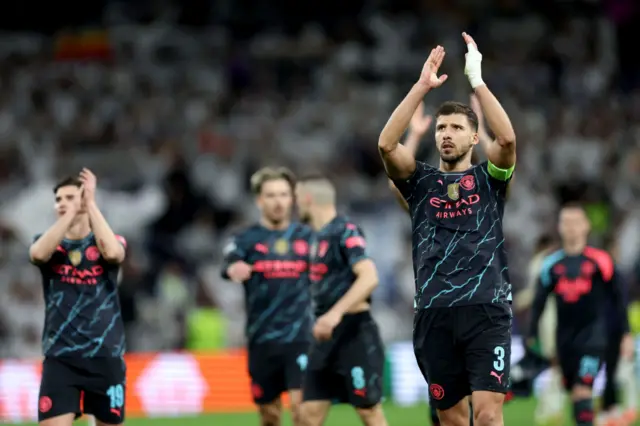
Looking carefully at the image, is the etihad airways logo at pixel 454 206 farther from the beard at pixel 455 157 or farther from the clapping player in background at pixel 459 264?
the beard at pixel 455 157

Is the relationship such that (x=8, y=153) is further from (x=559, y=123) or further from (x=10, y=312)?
(x=559, y=123)

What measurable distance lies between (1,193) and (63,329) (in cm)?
1083

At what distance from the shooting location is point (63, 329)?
29.9 feet

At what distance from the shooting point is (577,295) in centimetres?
1222

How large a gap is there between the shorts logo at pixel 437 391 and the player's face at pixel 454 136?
146 cm

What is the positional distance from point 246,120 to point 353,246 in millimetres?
11776

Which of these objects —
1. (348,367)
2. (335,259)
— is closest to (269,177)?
(335,259)

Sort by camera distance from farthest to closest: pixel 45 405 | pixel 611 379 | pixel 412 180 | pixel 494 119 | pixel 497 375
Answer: pixel 611 379 < pixel 45 405 < pixel 412 180 < pixel 497 375 < pixel 494 119

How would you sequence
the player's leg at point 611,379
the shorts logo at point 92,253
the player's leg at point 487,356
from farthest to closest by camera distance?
the player's leg at point 611,379 → the shorts logo at point 92,253 → the player's leg at point 487,356

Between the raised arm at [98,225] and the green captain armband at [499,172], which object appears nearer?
the green captain armband at [499,172]

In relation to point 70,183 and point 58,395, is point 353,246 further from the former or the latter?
point 58,395

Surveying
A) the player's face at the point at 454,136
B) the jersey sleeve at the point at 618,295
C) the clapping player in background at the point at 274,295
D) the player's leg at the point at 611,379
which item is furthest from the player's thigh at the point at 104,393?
the player's leg at the point at 611,379

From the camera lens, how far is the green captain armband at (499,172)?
7.86 m

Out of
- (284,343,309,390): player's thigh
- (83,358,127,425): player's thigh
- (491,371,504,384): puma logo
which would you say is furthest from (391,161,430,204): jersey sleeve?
(284,343,309,390): player's thigh
